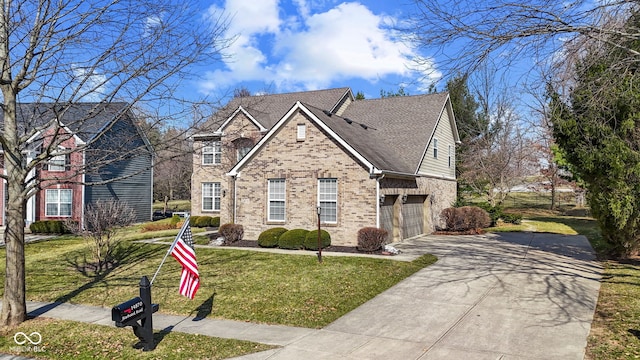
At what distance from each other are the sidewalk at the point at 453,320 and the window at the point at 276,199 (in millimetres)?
7525

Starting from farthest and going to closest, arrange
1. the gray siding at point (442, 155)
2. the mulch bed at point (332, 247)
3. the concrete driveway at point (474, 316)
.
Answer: the gray siding at point (442, 155) → the mulch bed at point (332, 247) → the concrete driveway at point (474, 316)

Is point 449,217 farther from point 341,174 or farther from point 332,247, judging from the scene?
point 332,247

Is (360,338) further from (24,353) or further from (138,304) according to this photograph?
(24,353)

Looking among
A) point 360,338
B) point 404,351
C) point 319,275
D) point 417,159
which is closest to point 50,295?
point 319,275

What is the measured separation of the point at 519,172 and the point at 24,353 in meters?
Result: 39.2

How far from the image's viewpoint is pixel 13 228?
29.5 feet

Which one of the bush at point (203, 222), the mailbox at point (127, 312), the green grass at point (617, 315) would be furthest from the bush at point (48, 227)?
the green grass at point (617, 315)

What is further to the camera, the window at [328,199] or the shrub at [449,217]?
the shrub at [449,217]

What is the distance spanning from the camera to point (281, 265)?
14086 mm

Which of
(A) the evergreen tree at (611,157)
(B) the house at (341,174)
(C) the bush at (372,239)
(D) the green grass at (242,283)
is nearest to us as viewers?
(D) the green grass at (242,283)

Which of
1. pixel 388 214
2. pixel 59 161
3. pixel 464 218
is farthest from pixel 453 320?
pixel 59 161

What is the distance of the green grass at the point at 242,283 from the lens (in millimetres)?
9874

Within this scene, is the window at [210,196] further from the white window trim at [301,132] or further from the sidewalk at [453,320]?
the sidewalk at [453,320]
